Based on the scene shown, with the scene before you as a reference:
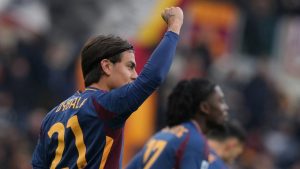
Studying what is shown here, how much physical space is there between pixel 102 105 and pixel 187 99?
2.19 meters

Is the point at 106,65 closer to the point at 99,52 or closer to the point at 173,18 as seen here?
the point at 99,52

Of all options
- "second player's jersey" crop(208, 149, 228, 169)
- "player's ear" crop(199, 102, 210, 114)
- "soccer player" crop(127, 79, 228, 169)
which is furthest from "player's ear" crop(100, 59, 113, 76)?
"player's ear" crop(199, 102, 210, 114)

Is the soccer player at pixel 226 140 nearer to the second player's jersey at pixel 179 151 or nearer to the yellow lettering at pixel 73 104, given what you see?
the second player's jersey at pixel 179 151

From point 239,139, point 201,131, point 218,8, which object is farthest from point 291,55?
point 201,131

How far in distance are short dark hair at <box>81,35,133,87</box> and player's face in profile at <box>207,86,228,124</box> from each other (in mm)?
2105

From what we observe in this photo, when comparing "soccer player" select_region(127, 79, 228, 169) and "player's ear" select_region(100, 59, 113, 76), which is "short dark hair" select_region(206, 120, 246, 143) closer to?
"soccer player" select_region(127, 79, 228, 169)

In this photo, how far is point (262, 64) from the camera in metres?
19.8

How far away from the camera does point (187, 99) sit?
30.4 ft

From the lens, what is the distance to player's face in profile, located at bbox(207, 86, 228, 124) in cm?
929

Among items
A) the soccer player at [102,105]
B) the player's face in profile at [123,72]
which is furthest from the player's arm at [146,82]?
the player's face in profile at [123,72]

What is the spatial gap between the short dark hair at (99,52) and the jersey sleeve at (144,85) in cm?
24

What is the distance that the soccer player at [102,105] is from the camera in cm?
710

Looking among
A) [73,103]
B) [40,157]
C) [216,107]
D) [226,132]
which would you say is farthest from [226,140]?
[73,103]

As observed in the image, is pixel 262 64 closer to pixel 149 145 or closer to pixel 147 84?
pixel 149 145
